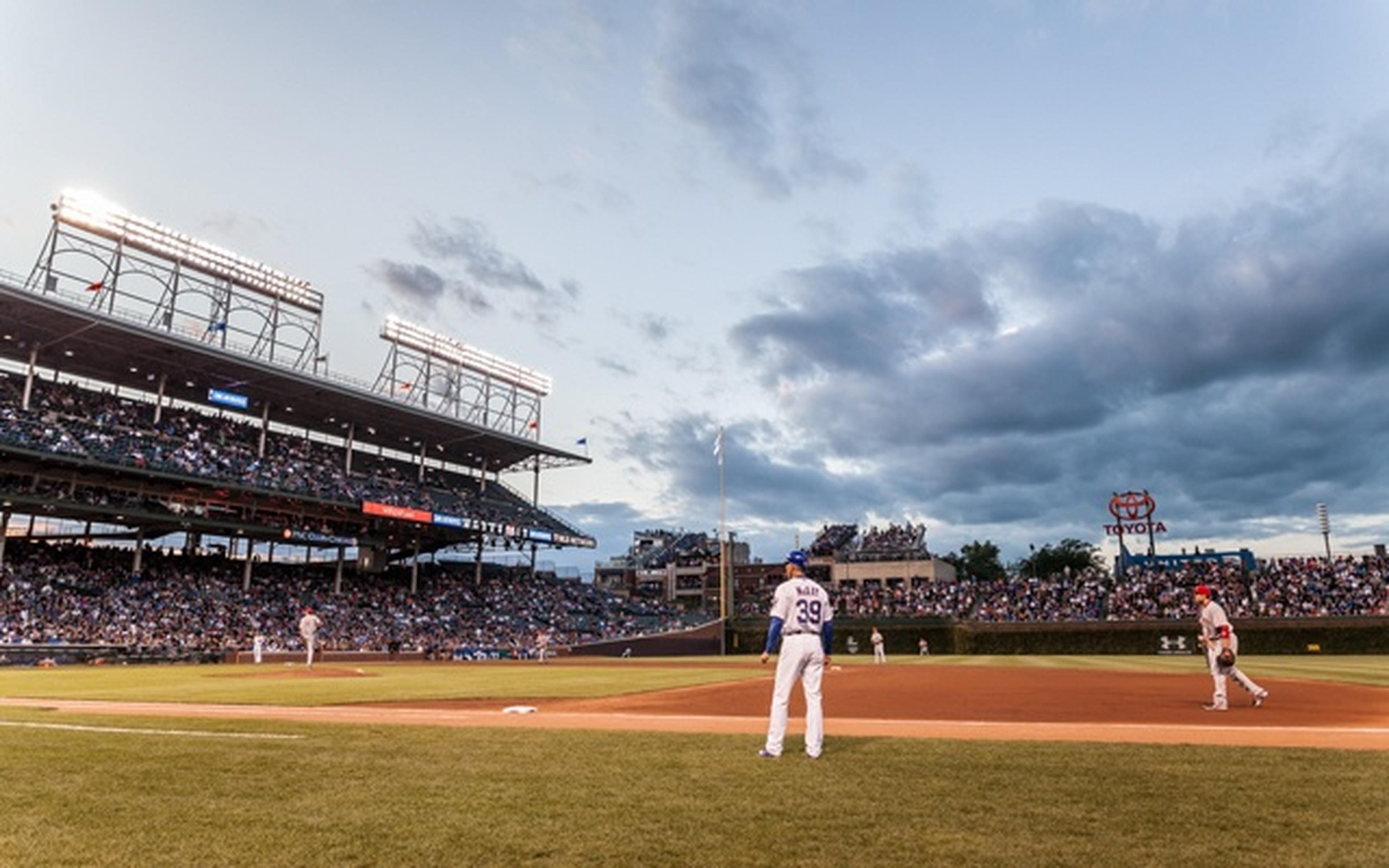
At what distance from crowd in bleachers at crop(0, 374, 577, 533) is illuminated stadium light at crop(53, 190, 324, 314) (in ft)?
29.3

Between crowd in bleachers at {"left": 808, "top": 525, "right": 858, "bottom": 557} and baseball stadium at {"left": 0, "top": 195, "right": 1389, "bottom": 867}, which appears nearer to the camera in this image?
baseball stadium at {"left": 0, "top": 195, "right": 1389, "bottom": 867}

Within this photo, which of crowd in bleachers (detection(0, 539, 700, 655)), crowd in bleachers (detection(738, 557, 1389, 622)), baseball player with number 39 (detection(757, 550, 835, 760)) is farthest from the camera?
crowd in bleachers (detection(738, 557, 1389, 622))

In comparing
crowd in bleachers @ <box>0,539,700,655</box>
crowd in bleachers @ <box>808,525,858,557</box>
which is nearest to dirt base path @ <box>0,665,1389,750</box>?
crowd in bleachers @ <box>0,539,700,655</box>

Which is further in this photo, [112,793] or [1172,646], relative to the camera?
[1172,646]

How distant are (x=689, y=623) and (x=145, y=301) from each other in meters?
39.5

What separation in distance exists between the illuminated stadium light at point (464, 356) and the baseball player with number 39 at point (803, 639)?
173 feet

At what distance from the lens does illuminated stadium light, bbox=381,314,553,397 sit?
183 ft

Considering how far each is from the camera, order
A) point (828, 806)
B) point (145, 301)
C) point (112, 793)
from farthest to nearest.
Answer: point (145, 301) < point (112, 793) < point (828, 806)

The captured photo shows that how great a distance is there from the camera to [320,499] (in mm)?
47531

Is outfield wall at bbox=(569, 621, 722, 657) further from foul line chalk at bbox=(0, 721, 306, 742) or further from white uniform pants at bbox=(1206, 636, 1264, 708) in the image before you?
foul line chalk at bbox=(0, 721, 306, 742)

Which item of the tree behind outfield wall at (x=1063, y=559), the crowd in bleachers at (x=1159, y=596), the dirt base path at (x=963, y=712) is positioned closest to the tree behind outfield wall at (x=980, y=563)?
the tree behind outfield wall at (x=1063, y=559)

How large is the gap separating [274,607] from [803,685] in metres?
45.6

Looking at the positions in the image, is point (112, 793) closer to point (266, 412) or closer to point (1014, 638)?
point (1014, 638)

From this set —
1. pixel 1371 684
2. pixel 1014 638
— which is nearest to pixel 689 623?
pixel 1014 638
